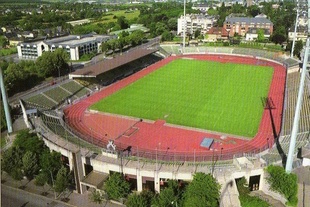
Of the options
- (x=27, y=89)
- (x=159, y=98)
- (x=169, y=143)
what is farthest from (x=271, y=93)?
(x=27, y=89)

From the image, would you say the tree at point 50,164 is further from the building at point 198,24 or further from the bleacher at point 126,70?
the building at point 198,24

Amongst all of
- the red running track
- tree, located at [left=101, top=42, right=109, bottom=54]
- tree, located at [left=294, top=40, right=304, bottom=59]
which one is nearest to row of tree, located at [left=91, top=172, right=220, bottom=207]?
the red running track

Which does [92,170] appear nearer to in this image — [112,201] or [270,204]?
[112,201]

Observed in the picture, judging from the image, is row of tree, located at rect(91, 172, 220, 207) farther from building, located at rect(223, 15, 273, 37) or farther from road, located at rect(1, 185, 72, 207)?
building, located at rect(223, 15, 273, 37)

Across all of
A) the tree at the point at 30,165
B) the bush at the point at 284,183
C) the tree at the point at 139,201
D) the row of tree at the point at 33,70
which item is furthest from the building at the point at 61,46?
the bush at the point at 284,183

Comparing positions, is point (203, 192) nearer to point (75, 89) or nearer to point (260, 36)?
point (75, 89)

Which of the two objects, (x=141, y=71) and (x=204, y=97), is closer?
(x=204, y=97)
